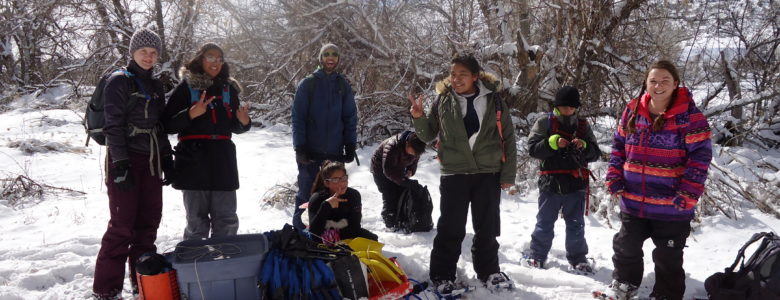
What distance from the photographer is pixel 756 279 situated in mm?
2773

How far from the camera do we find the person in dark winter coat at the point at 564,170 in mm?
3598

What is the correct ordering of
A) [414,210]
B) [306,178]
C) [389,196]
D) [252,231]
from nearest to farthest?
[306,178] → [252,231] → [414,210] → [389,196]

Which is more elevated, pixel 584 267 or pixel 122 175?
pixel 122 175

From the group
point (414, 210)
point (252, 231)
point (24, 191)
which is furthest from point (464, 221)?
point (24, 191)

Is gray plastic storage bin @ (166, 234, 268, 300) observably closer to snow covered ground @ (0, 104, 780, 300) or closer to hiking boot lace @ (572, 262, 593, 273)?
snow covered ground @ (0, 104, 780, 300)

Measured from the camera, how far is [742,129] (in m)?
7.37

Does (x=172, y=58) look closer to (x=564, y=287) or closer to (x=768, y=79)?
(x=564, y=287)

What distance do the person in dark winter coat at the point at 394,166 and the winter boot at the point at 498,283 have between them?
1568 millimetres

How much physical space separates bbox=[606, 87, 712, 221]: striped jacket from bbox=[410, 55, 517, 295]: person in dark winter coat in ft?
2.37

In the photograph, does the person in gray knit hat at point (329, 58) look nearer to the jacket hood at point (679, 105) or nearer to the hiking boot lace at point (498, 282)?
the hiking boot lace at point (498, 282)

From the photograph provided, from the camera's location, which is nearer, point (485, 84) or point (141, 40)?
point (141, 40)

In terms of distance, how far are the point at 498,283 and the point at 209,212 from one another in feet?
6.85

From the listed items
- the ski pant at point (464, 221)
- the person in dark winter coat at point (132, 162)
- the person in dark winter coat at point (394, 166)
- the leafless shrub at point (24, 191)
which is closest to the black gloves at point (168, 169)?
the person in dark winter coat at point (132, 162)

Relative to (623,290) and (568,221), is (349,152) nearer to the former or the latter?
(568,221)
